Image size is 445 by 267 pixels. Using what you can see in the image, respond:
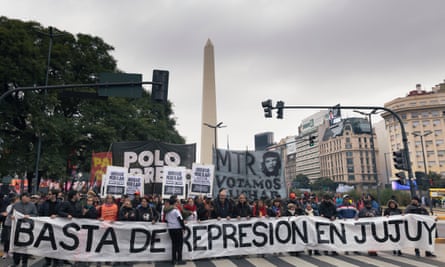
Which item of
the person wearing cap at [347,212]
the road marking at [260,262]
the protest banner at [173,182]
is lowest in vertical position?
the road marking at [260,262]

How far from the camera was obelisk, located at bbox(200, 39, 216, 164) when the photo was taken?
41.6 m

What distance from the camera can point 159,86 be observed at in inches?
386

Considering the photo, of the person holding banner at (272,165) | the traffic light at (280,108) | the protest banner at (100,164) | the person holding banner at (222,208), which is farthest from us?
the protest banner at (100,164)

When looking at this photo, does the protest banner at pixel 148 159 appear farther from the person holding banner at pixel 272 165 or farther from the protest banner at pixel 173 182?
the person holding banner at pixel 272 165

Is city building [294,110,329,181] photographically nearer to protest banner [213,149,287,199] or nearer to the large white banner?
protest banner [213,149,287,199]

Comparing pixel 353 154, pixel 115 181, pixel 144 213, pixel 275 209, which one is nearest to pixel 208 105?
pixel 115 181

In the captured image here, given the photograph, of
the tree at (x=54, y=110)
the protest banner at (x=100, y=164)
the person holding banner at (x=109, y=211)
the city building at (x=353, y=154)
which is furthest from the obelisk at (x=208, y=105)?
the city building at (x=353, y=154)

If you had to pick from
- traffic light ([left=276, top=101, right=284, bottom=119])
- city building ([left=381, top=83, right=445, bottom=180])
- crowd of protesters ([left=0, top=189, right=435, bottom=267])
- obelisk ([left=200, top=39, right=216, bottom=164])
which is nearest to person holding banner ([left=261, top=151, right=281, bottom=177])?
crowd of protesters ([left=0, top=189, right=435, bottom=267])

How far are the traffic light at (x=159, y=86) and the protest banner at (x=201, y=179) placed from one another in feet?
9.66

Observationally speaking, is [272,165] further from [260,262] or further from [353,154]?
[353,154]

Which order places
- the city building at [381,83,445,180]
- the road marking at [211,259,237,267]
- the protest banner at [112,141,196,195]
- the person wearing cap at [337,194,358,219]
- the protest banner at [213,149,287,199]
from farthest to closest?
the city building at [381,83,445,180] < the protest banner at [112,141,196,195] < the protest banner at [213,149,287,199] < the person wearing cap at [337,194,358,219] < the road marking at [211,259,237,267]

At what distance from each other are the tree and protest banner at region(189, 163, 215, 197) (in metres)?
11.6

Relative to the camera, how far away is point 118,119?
23688mm

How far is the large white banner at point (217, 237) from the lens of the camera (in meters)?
7.70
